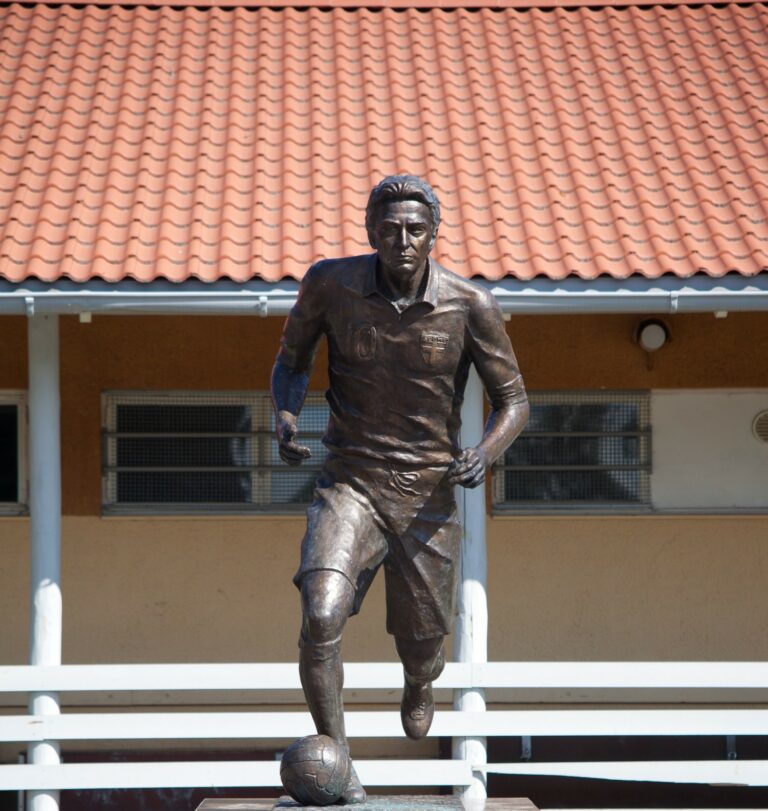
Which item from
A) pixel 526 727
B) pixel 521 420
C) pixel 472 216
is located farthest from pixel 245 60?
pixel 521 420

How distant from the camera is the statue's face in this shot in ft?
14.3

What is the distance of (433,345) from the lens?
14.9 ft

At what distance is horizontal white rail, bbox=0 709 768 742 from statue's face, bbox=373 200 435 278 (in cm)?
343

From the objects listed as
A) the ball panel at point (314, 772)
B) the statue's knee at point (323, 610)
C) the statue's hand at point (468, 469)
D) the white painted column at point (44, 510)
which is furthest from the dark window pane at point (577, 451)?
the ball panel at point (314, 772)

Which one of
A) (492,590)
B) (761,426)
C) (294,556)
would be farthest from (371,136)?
(761,426)

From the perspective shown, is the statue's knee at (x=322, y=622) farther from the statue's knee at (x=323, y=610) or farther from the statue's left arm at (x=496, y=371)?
the statue's left arm at (x=496, y=371)

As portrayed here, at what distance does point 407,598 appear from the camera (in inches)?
181

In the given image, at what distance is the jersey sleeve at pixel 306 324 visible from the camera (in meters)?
4.64

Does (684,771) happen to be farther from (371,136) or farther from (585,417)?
(371,136)

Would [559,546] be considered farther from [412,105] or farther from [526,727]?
[412,105]

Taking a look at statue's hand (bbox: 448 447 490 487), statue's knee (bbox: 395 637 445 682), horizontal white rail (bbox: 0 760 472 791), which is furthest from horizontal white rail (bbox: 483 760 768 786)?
statue's hand (bbox: 448 447 490 487)

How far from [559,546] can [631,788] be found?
1475 mm

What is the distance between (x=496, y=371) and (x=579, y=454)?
451 cm

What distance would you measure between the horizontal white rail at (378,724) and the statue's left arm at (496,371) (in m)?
2.99
